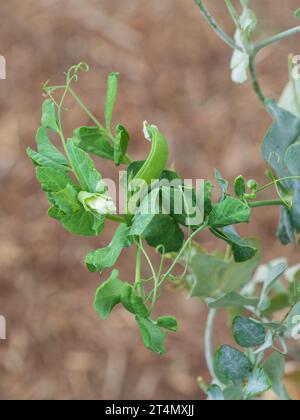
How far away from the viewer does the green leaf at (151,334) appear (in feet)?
1.29

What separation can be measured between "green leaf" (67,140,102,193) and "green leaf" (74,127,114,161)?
0.06 meters


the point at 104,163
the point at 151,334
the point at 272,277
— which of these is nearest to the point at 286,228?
the point at 272,277

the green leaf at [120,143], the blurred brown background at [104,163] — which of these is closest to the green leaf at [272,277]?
the green leaf at [120,143]

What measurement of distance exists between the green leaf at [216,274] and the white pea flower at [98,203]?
0.53ft

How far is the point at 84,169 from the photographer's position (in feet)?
1.30

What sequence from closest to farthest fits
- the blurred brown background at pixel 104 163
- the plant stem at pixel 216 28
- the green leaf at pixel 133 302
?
the green leaf at pixel 133 302, the plant stem at pixel 216 28, the blurred brown background at pixel 104 163

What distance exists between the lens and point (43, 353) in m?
1.78

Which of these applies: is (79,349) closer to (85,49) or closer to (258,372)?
(85,49)

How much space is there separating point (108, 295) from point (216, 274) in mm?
174

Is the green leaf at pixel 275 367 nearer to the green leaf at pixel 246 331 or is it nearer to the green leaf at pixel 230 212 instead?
the green leaf at pixel 246 331

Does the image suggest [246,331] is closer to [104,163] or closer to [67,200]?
[67,200]

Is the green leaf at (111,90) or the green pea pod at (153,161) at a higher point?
the green leaf at (111,90)

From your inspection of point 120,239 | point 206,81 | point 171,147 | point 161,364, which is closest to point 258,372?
point 120,239
